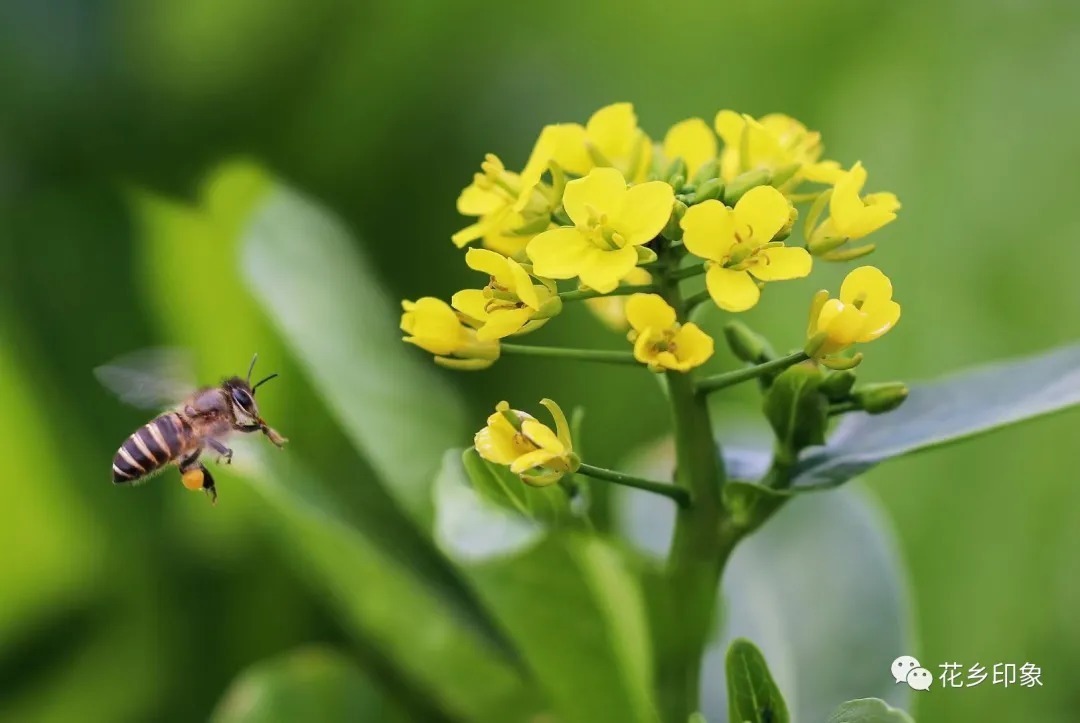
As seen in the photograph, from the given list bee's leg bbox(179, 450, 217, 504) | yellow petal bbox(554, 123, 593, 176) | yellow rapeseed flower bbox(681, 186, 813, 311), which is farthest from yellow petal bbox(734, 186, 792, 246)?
bee's leg bbox(179, 450, 217, 504)

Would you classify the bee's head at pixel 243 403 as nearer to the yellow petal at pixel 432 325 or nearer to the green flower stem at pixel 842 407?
the yellow petal at pixel 432 325

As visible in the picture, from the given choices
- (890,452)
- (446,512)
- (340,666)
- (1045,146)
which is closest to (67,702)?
(340,666)

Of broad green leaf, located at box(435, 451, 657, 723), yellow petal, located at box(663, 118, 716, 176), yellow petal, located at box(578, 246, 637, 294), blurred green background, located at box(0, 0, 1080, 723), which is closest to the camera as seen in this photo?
yellow petal, located at box(578, 246, 637, 294)

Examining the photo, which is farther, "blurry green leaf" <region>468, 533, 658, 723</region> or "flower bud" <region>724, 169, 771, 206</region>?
"blurry green leaf" <region>468, 533, 658, 723</region>

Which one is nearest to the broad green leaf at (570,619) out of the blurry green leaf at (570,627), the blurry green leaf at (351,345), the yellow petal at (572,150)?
the blurry green leaf at (570,627)

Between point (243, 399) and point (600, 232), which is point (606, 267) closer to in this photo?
point (600, 232)

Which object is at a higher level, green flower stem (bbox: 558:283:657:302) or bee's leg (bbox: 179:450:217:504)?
green flower stem (bbox: 558:283:657:302)

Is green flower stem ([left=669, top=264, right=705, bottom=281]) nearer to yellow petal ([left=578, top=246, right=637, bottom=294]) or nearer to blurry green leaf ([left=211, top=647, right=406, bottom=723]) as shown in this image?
yellow petal ([left=578, top=246, right=637, bottom=294])

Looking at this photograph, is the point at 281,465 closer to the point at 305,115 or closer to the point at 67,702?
the point at 67,702
